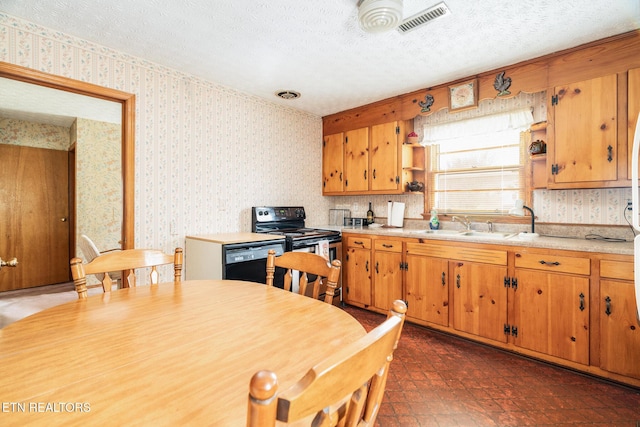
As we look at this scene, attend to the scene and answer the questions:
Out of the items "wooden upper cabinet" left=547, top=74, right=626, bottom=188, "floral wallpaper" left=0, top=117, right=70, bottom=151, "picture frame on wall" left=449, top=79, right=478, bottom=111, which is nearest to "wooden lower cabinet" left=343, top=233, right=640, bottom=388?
"wooden upper cabinet" left=547, top=74, right=626, bottom=188

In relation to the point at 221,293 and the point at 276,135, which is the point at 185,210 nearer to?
the point at 276,135

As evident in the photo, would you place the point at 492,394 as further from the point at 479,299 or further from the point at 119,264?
the point at 119,264

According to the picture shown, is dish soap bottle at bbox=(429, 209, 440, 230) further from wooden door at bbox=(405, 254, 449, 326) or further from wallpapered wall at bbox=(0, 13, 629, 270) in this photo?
wooden door at bbox=(405, 254, 449, 326)

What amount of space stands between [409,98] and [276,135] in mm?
1658

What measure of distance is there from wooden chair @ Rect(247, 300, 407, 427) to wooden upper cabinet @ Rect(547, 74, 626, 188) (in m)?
2.61

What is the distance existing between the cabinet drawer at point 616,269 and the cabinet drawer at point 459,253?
0.59 meters

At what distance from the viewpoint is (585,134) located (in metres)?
2.37

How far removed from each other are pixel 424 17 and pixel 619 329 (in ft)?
8.15

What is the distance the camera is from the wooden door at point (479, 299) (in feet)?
8.15

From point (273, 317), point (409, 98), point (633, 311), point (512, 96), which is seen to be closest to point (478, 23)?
point (512, 96)

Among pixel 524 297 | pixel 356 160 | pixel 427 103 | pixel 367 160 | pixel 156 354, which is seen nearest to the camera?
pixel 156 354

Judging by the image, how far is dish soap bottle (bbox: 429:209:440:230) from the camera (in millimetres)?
3326

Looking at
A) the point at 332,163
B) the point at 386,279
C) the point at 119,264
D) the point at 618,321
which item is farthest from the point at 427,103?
the point at 119,264

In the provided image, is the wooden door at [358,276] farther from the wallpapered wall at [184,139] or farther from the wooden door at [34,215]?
the wooden door at [34,215]
